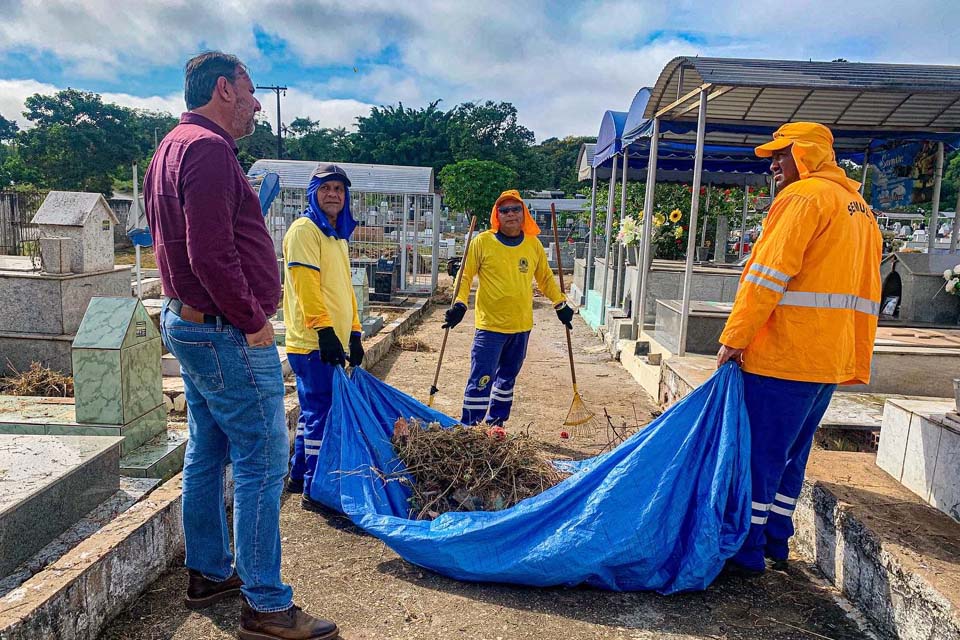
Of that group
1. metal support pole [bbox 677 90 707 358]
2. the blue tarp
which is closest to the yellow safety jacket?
the blue tarp

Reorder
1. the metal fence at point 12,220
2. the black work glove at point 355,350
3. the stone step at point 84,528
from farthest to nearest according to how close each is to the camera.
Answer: the metal fence at point 12,220
the black work glove at point 355,350
the stone step at point 84,528

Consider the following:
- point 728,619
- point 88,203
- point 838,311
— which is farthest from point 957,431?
point 88,203

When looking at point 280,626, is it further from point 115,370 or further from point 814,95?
point 814,95

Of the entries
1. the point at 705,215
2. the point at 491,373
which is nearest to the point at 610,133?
the point at 705,215

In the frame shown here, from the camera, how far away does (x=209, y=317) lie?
6.97ft

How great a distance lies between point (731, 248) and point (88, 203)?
11657 mm

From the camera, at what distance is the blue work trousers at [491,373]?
4.38 meters

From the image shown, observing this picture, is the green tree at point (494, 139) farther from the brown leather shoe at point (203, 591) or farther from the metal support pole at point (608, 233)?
the brown leather shoe at point (203, 591)

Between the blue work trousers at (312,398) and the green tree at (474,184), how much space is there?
83.3 ft

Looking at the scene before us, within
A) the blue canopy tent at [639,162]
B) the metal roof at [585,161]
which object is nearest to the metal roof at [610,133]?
the blue canopy tent at [639,162]

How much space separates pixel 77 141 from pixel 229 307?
32.0 m

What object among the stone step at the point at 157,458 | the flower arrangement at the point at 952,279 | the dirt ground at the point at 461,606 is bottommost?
the dirt ground at the point at 461,606

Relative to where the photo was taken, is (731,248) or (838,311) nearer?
(838,311)

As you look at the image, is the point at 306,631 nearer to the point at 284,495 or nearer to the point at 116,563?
the point at 116,563
